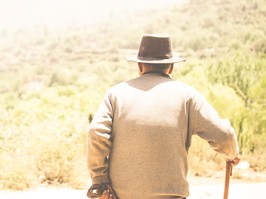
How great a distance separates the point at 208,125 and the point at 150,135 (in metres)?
0.34

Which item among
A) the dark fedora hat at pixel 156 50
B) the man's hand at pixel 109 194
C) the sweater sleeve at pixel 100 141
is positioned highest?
the dark fedora hat at pixel 156 50

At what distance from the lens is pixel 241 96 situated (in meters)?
12.0

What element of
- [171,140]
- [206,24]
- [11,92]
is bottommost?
[11,92]

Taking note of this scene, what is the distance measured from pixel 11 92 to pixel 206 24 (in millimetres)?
15228

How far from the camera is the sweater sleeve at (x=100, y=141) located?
278 cm

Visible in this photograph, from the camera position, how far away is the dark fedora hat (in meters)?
2.96

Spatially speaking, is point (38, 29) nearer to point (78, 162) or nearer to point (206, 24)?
point (206, 24)

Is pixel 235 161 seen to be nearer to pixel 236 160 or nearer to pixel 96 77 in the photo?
pixel 236 160

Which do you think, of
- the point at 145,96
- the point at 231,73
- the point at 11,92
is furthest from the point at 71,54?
the point at 145,96

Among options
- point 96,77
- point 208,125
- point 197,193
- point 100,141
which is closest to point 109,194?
point 100,141

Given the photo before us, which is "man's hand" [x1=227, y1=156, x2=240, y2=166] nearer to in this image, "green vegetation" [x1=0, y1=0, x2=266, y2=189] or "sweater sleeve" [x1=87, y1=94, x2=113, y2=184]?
"sweater sleeve" [x1=87, y1=94, x2=113, y2=184]

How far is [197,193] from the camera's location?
22.6 ft

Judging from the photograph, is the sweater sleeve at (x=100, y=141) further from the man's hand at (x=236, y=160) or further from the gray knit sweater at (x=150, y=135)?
the man's hand at (x=236, y=160)

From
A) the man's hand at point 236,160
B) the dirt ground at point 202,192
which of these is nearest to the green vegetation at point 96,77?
the dirt ground at point 202,192
